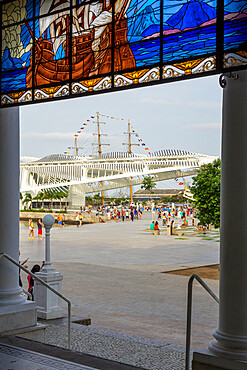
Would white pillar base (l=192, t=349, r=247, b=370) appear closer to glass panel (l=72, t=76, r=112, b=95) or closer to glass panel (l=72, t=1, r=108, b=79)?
glass panel (l=72, t=76, r=112, b=95)

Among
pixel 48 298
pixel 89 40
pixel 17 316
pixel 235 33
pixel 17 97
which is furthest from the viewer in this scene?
pixel 48 298

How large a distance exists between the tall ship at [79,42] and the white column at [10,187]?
1.75 feet

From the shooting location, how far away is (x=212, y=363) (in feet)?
12.1

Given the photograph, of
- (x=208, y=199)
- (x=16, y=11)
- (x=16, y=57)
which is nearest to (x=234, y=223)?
(x=16, y=57)

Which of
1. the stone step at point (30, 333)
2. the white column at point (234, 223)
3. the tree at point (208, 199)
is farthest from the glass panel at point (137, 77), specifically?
the tree at point (208, 199)

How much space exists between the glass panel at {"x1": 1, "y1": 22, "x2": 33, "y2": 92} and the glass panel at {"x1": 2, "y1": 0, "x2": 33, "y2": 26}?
0.07m

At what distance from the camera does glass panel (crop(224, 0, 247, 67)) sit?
11.6ft

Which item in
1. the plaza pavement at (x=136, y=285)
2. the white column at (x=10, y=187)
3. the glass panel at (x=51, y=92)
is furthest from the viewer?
the plaza pavement at (x=136, y=285)

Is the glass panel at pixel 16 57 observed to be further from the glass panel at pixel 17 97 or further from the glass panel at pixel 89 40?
the glass panel at pixel 89 40

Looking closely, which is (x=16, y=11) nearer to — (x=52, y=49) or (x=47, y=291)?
(x=52, y=49)

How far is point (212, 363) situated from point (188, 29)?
2621mm

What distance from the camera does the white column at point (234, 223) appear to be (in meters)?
3.75

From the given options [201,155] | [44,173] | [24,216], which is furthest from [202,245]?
[44,173]

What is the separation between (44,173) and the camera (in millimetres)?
87688
